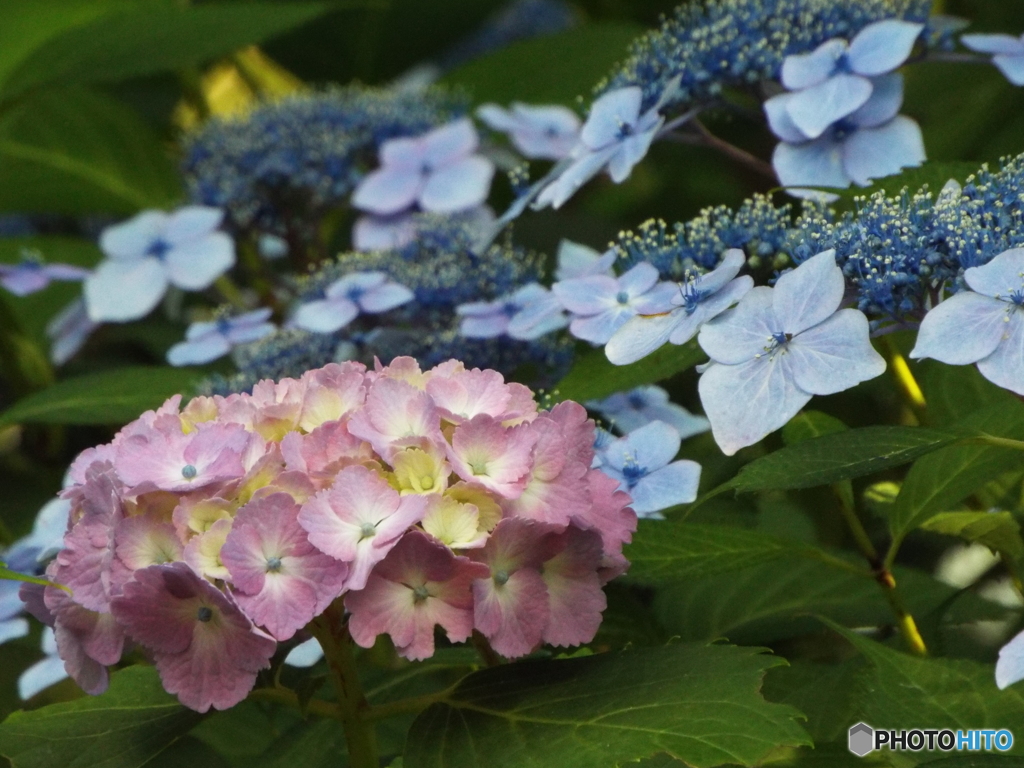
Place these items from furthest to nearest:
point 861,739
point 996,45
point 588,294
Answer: point 996,45 < point 588,294 < point 861,739

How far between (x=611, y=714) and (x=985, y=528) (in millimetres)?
234

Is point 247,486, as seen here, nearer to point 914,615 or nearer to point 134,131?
point 914,615

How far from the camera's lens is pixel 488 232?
2.96 feet

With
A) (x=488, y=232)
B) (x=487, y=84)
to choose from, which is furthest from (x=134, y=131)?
(x=488, y=232)

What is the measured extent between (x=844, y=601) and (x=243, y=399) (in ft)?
1.32

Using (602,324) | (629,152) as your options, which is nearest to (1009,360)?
(602,324)

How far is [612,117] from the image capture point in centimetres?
82

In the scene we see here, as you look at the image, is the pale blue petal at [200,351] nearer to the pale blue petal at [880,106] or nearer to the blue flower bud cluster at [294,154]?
the blue flower bud cluster at [294,154]

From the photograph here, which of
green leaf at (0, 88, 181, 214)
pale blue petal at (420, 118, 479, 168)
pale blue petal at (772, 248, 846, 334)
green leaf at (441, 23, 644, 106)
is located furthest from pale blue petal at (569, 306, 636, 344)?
green leaf at (0, 88, 181, 214)

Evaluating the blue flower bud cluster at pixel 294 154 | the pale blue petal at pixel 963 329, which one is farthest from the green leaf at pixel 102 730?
the blue flower bud cluster at pixel 294 154

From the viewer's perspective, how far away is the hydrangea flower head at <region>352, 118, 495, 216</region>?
3.46 ft

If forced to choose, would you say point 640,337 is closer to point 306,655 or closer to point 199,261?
point 306,655

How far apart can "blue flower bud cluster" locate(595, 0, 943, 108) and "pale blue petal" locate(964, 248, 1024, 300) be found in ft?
0.95

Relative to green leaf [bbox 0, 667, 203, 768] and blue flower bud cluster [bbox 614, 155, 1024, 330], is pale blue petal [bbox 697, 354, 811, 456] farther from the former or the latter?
green leaf [bbox 0, 667, 203, 768]
